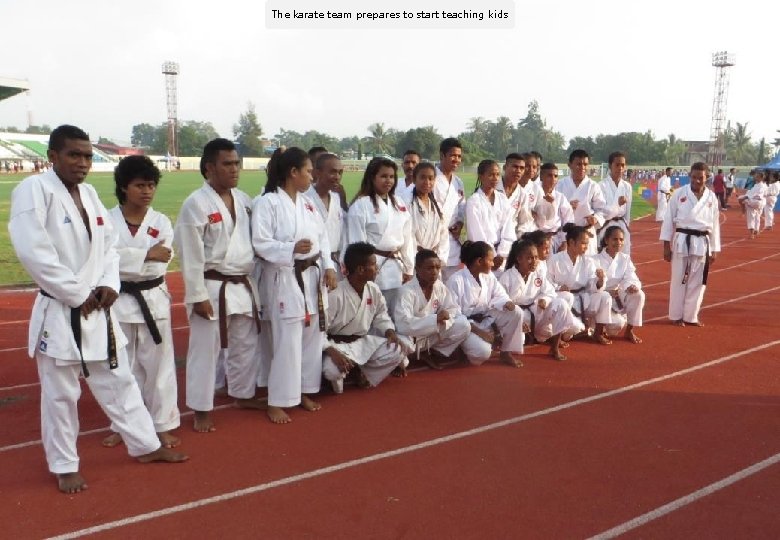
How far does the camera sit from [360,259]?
543cm

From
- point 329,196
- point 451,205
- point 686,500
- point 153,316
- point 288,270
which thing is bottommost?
point 686,500

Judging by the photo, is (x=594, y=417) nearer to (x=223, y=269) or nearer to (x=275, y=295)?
(x=275, y=295)

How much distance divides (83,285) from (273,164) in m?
1.74

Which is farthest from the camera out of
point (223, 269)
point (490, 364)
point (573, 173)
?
point (573, 173)

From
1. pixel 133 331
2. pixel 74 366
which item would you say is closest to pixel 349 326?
pixel 133 331

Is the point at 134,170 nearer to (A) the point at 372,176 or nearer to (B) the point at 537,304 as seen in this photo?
(A) the point at 372,176

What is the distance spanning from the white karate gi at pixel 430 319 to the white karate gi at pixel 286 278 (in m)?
1.01

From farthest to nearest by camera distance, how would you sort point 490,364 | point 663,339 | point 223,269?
point 663,339, point 490,364, point 223,269

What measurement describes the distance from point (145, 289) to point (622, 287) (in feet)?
17.0

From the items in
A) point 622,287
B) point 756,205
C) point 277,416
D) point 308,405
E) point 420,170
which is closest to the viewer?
point 277,416

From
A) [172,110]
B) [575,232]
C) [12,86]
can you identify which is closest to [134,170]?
[575,232]

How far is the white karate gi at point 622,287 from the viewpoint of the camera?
7250mm

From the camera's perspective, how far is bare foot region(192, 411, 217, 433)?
15.2 feet

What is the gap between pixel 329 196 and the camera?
5.81 metres
